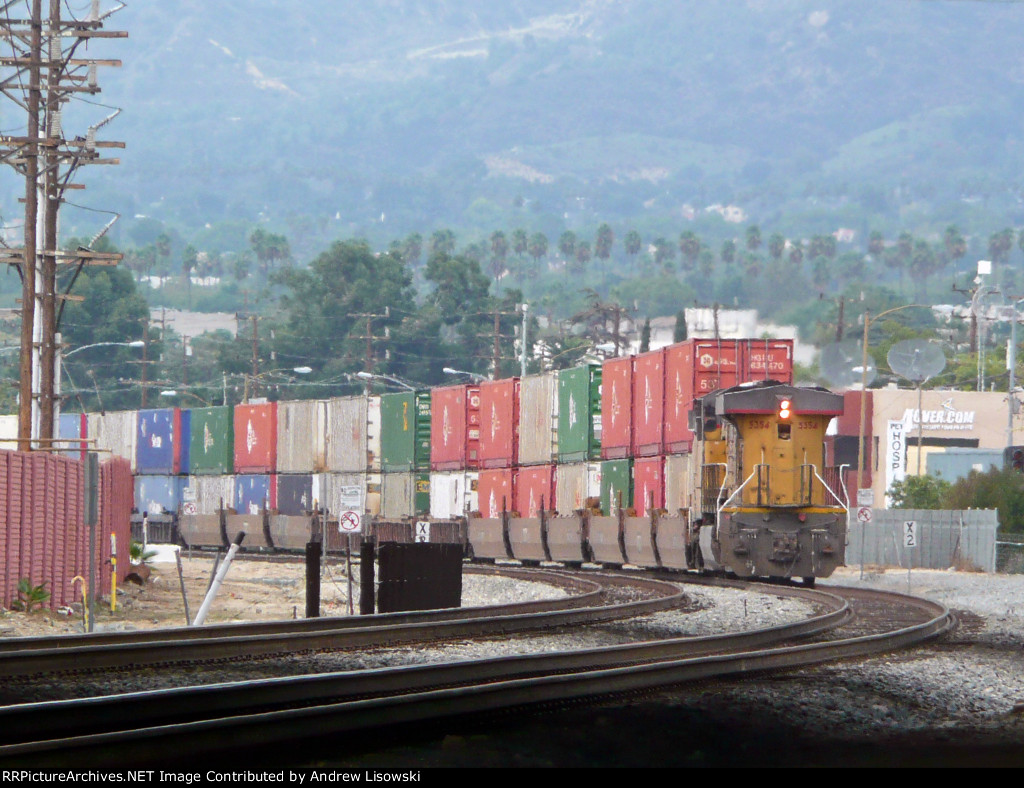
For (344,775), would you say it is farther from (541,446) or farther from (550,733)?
(541,446)

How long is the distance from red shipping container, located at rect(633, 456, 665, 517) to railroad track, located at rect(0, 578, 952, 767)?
14.2m

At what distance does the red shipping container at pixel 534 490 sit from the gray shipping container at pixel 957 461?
32135 millimetres

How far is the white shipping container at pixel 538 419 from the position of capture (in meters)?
35.2

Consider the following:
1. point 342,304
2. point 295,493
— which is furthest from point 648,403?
point 342,304

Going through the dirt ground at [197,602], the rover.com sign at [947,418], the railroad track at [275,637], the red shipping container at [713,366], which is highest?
the rover.com sign at [947,418]

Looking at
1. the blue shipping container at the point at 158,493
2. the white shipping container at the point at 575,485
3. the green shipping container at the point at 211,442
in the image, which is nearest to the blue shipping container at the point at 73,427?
the blue shipping container at the point at 158,493

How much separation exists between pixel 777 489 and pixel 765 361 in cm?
467

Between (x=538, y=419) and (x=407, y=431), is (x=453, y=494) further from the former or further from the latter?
(x=538, y=419)

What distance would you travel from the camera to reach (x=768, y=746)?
8547mm

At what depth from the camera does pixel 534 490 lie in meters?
36.3

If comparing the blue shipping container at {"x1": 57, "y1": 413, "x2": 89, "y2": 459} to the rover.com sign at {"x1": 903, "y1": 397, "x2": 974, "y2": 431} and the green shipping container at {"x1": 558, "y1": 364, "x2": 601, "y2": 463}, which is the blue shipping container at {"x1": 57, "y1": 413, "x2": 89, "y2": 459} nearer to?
the green shipping container at {"x1": 558, "y1": 364, "x2": 601, "y2": 463}

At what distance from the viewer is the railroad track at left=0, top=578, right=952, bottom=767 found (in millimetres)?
7914

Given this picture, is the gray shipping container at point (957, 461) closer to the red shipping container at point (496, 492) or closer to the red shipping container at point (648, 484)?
the red shipping container at point (496, 492)

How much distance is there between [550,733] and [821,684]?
3624mm
